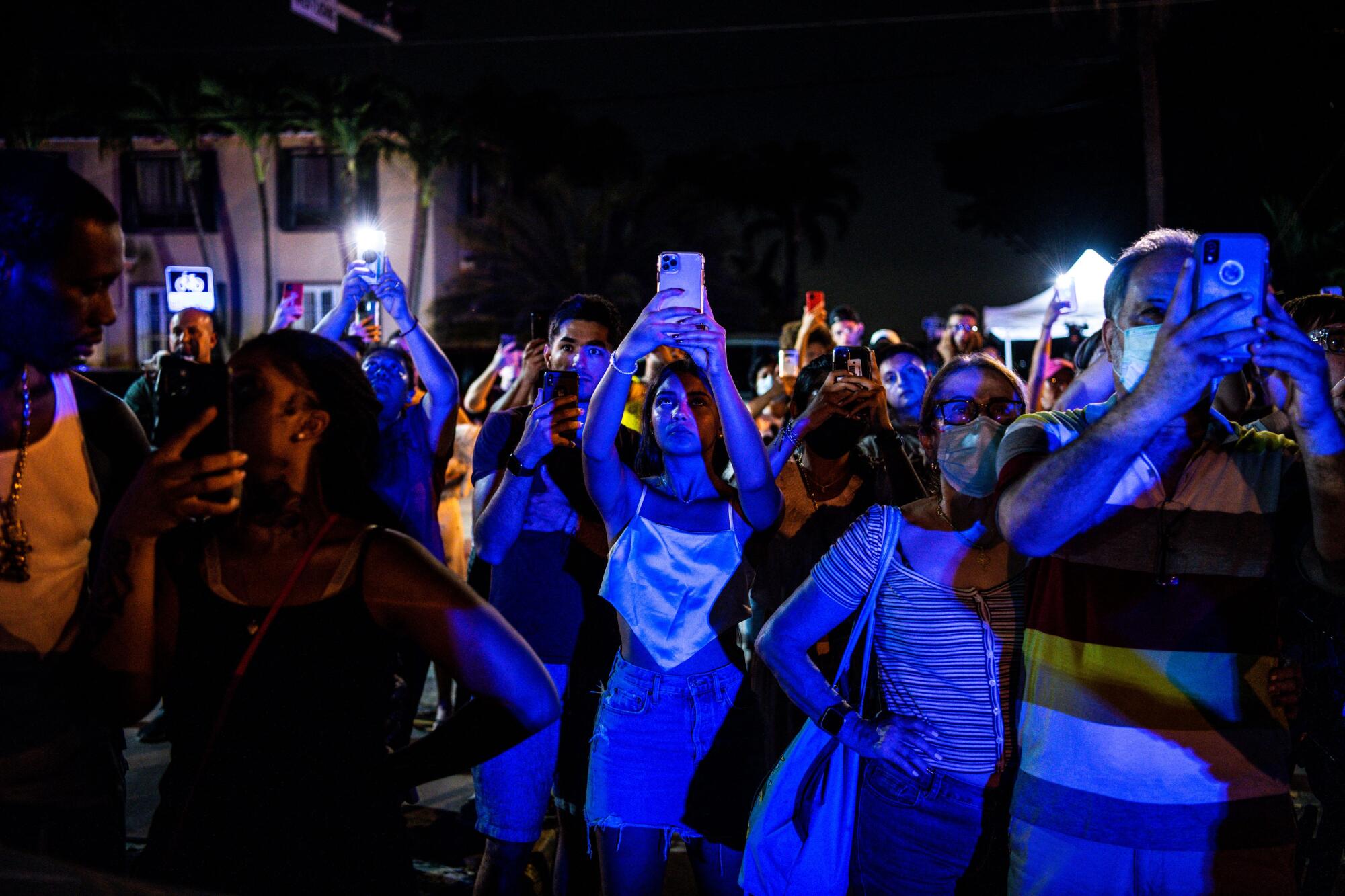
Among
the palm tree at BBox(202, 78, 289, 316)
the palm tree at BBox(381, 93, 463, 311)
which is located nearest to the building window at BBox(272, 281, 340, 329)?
the palm tree at BBox(202, 78, 289, 316)

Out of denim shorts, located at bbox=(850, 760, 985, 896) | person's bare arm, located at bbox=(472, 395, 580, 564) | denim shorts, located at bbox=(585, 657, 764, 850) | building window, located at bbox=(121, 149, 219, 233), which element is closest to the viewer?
denim shorts, located at bbox=(850, 760, 985, 896)

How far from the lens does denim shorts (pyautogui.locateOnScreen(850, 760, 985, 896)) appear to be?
110 inches

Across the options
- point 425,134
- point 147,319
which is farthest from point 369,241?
point 147,319

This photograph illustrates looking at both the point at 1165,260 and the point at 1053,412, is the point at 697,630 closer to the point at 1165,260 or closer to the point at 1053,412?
the point at 1053,412

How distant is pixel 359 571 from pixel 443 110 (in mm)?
37499

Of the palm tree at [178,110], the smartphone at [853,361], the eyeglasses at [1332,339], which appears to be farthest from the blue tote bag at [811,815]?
the palm tree at [178,110]

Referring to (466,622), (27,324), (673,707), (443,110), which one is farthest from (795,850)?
(443,110)

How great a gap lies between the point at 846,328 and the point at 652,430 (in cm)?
504

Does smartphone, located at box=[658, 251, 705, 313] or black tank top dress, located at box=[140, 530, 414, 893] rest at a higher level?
smartphone, located at box=[658, 251, 705, 313]

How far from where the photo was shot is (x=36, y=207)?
2.29 metres

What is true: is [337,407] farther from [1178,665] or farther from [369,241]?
[369,241]

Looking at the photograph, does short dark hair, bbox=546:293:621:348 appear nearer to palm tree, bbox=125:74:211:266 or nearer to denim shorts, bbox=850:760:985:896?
denim shorts, bbox=850:760:985:896

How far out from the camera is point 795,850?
9.44ft

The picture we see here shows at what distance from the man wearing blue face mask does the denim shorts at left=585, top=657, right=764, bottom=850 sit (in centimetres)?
124
